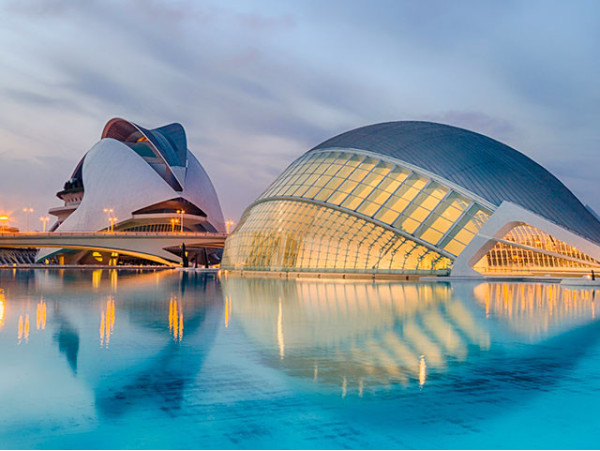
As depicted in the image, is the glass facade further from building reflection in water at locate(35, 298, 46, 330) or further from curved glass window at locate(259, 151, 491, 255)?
building reflection in water at locate(35, 298, 46, 330)

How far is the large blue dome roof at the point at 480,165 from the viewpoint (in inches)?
1432

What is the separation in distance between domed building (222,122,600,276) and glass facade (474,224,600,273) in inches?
2.3

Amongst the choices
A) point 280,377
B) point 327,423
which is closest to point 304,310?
point 280,377

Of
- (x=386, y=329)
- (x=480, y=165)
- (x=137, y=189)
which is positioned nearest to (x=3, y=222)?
(x=137, y=189)

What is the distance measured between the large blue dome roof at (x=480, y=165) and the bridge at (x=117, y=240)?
111ft

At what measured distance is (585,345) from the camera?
33.5 feet

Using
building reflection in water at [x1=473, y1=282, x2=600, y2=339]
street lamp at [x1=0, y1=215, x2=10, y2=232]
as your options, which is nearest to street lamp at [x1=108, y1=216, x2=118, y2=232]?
street lamp at [x1=0, y1=215, x2=10, y2=232]

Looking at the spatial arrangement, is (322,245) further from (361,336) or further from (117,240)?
(117,240)

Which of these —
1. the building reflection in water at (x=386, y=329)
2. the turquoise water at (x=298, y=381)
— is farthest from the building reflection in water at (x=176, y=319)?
the building reflection in water at (x=386, y=329)

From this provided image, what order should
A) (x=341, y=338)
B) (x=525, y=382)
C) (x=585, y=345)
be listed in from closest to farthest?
1. (x=525, y=382)
2. (x=585, y=345)
3. (x=341, y=338)

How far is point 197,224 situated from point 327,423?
9019 cm

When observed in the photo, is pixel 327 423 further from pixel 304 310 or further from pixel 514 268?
pixel 514 268

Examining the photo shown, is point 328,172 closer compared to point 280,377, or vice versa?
point 280,377

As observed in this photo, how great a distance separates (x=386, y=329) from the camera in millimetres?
12102
